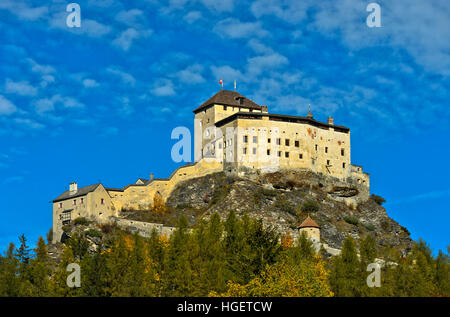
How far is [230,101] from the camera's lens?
118 meters

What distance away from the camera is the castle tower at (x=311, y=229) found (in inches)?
3656

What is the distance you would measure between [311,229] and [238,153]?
19.7 m

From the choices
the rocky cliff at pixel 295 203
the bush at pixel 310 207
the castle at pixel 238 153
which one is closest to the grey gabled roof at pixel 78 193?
the castle at pixel 238 153

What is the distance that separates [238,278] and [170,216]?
3743 cm

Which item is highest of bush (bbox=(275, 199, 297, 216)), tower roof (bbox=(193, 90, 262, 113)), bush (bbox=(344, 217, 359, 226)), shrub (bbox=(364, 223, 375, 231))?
tower roof (bbox=(193, 90, 262, 113))

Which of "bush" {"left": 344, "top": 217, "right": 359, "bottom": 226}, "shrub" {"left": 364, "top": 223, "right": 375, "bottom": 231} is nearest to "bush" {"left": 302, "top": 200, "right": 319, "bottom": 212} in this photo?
"bush" {"left": 344, "top": 217, "right": 359, "bottom": 226}

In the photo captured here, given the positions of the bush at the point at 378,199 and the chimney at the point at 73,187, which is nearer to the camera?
the chimney at the point at 73,187

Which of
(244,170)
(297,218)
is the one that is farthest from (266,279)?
(244,170)

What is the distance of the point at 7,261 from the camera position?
72062 millimetres

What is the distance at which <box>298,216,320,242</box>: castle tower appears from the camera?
305ft

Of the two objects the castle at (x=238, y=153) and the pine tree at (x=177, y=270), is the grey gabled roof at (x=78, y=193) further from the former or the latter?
the pine tree at (x=177, y=270)

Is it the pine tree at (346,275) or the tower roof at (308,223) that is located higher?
the tower roof at (308,223)

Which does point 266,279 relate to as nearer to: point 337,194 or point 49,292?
point 49,292

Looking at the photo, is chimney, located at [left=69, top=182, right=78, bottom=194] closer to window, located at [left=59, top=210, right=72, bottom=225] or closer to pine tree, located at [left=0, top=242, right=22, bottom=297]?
window, located at [left=59, top=210, right=72, bottom=225]
